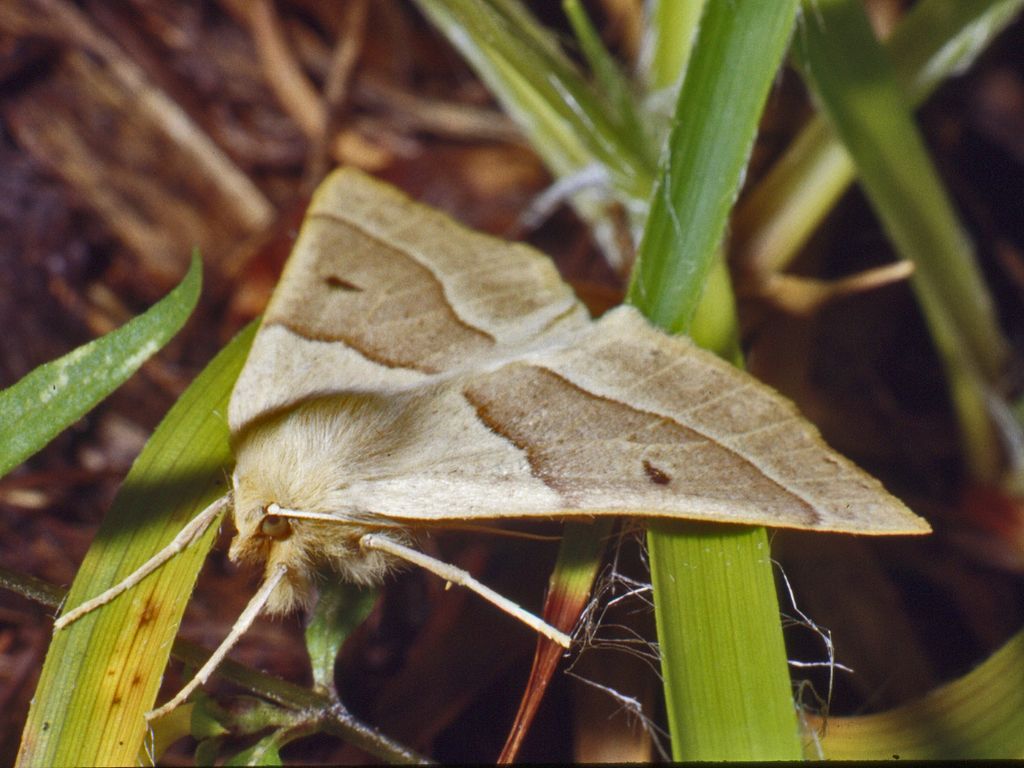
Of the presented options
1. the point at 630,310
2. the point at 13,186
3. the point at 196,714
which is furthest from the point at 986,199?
the point at 13,186

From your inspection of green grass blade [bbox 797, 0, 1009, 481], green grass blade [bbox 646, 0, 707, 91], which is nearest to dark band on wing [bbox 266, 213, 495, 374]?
green grass blade [bbox 646, 0, 707, 91]

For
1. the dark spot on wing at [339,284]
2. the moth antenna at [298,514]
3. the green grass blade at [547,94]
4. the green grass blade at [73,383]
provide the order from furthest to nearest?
the dark spot on wing at [339,284] → the green grass blade at [547,94] → the moth antenna at [298,514] → the green grass blade at [73,383]

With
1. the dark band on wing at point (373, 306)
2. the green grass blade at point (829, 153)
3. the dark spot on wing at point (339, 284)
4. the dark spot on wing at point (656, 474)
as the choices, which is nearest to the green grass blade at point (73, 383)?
the dark band on wing at point (373, 306)

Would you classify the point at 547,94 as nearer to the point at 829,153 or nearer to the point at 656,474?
the point at 829,153

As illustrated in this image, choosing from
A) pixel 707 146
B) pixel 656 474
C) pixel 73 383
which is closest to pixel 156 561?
pixel 73 383

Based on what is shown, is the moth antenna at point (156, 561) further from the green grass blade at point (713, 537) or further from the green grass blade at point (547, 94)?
the green grass blade at point (547, 94)

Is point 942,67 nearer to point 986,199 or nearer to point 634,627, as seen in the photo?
point 986,199
